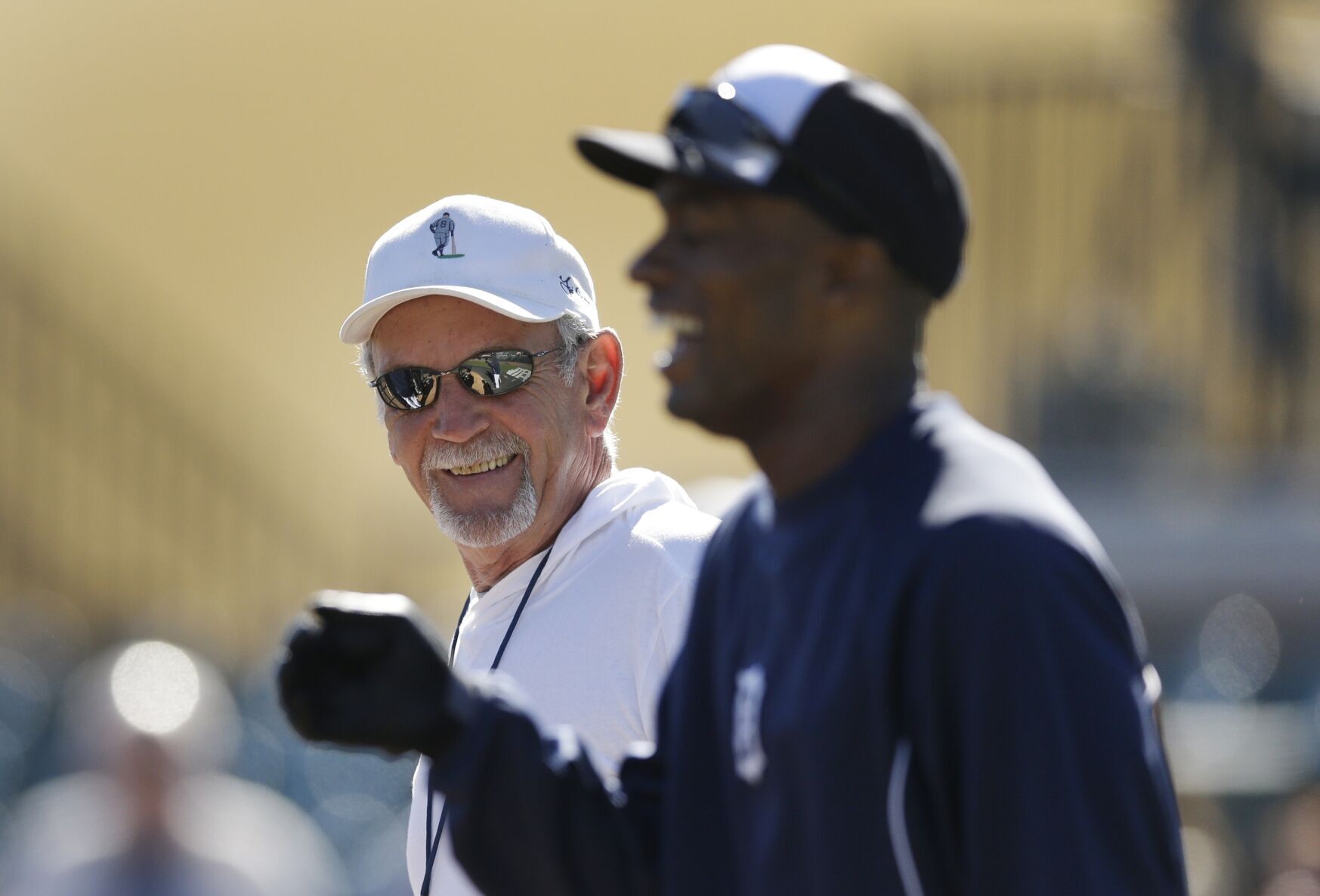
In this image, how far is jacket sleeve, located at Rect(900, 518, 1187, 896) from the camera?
167cm

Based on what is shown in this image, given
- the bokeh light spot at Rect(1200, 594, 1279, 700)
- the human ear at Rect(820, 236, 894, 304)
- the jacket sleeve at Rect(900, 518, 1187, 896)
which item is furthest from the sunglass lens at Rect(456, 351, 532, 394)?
the bokeh light spot at Rect(1200, 594, 1279, 700)

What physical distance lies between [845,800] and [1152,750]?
0.27 metres

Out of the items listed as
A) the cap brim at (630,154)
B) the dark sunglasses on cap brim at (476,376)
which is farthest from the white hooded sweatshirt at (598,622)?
the cap brim at (630,154)

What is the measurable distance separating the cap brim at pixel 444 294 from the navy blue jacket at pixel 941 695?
51.7 inches

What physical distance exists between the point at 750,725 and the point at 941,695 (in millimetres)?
256

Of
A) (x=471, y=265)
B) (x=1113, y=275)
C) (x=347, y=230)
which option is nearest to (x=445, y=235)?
(x=471, y=265)

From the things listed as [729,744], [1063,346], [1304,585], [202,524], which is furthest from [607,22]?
[729,744]

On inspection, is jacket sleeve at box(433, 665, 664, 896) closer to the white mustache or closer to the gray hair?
the white mustache

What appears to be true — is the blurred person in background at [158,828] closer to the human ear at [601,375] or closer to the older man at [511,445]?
the older man at [511,445]

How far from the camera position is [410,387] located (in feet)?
11.0

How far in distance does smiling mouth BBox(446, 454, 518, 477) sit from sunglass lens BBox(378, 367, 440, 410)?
122mm

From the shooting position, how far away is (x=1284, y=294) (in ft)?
34.2

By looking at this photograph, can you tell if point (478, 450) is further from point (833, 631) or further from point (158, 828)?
point (158, 828)

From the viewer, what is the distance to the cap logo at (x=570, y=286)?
3402mm
